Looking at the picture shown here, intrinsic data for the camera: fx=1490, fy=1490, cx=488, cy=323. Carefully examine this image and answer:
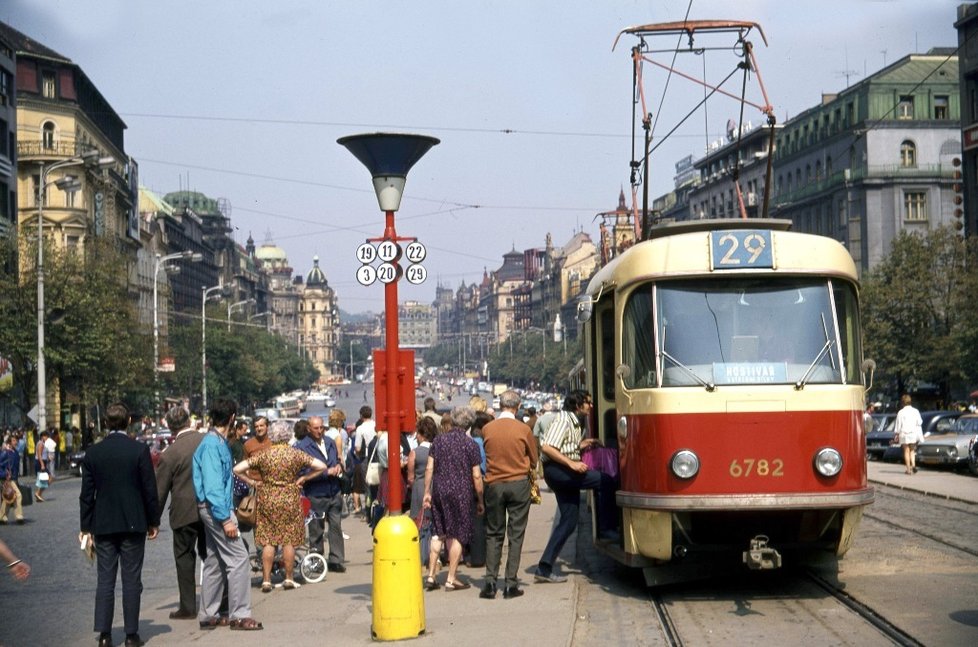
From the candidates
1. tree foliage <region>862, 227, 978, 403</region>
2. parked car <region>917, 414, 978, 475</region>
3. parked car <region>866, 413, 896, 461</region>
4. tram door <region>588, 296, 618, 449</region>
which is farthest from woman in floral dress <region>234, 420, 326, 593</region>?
tree foliage <region>862, 227, 978, 403</region>

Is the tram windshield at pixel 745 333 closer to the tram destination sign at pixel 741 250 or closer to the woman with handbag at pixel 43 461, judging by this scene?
the tram destination sign at pixel 741 250

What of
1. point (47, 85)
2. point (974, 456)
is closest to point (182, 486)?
point (974, 456)

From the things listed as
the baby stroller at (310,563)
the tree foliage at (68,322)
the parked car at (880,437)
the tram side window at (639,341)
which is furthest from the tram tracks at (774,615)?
the tree foliage at (68,322)

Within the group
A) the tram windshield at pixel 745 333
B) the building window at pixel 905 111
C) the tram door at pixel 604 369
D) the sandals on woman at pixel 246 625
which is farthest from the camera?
the building window at pixel 905 111

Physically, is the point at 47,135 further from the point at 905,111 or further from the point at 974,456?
the point at 974,456

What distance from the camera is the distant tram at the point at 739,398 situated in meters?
11.9

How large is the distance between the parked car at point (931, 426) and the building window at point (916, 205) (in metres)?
46.3

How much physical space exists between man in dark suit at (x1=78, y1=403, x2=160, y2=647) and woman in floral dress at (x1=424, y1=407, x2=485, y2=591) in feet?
10.1

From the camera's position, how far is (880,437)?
133ft

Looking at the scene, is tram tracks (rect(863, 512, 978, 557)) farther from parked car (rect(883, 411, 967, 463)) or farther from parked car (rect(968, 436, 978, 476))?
parked car (rect(883, 411, 967, 463))

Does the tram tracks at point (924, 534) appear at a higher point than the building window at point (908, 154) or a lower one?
lower

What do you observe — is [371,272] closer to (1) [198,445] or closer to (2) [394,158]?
(2) [394,158]

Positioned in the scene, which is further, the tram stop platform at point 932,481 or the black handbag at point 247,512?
the tram stop platform at point 932,481

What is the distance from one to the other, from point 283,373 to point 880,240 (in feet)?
197
